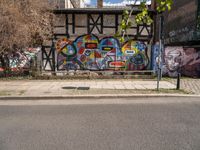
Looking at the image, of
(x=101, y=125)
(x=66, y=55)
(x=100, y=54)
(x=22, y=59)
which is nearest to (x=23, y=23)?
(x=22, y=59)

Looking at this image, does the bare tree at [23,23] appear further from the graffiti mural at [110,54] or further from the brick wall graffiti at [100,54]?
the graffiti mural at [110,54]

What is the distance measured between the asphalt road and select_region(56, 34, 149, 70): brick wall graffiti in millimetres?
6894

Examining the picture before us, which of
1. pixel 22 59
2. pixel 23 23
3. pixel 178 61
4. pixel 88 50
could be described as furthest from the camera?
pixel 88 50

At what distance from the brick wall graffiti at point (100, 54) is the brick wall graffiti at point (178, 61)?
1.46m

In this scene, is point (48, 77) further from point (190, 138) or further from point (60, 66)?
point (190, 138)

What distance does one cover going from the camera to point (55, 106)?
656cm

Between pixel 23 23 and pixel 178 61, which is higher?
pixel 23 23

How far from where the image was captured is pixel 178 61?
43.6 ft

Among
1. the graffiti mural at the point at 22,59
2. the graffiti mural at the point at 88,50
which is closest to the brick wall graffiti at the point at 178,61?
the graffiti mural at the point at 88,50

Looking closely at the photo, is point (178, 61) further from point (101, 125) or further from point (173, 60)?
point (101, 125)

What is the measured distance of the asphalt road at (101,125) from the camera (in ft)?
12.5

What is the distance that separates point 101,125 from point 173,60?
10.2 m

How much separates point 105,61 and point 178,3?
51.6 ft

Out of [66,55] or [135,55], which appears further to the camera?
[135,55]
